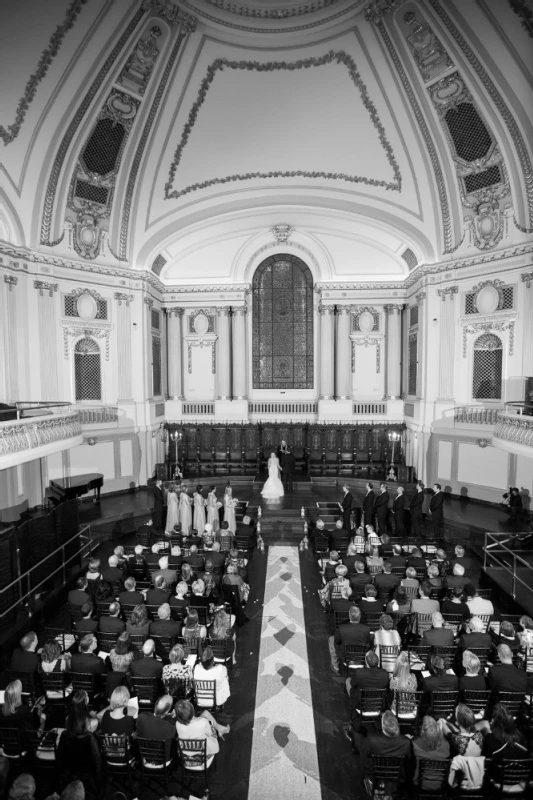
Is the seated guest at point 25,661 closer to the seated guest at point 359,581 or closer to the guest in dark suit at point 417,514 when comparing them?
the seated guest at point 359,581

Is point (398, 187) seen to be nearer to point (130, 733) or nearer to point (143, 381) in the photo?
point (143, 381)

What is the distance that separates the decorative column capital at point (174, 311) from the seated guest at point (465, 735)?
19.5 meters

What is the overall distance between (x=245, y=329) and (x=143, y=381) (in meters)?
6.07

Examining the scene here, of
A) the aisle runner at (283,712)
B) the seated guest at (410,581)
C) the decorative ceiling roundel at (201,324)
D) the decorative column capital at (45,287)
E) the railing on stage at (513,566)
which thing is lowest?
the aisle runner at (283,712)

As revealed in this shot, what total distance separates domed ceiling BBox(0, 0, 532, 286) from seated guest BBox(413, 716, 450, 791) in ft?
50.1

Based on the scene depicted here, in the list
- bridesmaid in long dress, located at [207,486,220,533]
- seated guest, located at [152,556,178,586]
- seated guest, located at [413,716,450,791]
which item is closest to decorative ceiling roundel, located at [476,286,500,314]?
bridesmaid in long dress, located at [207,486,220,533]

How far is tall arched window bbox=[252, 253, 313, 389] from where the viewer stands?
22.3 meters

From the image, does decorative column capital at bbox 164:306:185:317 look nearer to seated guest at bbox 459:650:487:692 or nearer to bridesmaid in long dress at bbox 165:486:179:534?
bridesmaid in long dress at bbox 165:486:179:534

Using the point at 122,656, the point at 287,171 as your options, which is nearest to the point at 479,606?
the point at 122,656

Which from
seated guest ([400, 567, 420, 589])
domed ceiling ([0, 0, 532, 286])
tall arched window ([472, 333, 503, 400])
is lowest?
seated guest ([400, 567, 420, 589])

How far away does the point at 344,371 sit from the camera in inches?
853

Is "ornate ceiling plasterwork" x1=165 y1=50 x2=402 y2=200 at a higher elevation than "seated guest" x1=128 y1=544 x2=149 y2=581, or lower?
higher

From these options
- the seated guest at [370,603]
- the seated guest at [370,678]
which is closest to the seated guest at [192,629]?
the seated guest at [370,678]

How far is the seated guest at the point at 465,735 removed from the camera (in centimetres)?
449
